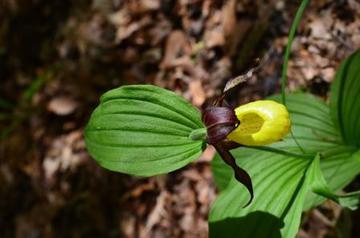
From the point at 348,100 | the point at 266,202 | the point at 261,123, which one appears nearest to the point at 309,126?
the point at 348,100

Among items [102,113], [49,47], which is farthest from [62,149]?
[102,113]

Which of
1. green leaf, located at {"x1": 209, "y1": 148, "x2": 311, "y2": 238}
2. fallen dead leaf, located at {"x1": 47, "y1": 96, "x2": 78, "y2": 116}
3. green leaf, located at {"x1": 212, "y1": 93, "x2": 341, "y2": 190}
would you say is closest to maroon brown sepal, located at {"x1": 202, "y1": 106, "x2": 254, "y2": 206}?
green leaf, located at {"x1": 209, "y1": 148, "x2": 311, "y2": 238}

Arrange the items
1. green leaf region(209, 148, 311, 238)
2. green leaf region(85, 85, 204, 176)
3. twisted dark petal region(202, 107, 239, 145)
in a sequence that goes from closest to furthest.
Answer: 1. twisted dark petal region(202, 107, 239, 145)
2. green leaf region(85, 85, 204, 176)
3. green leaf region(209, 148, 311, 238)

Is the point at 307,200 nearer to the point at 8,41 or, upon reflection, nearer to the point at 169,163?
the point at 169,163

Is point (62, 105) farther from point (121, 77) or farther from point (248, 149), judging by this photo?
point (248, 149)

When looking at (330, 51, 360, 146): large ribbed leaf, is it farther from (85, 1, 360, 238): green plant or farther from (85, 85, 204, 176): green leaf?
(85, 85, 204, 176): green leaf

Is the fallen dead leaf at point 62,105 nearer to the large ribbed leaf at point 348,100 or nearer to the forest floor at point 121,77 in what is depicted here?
the forest floor at point 121,77
